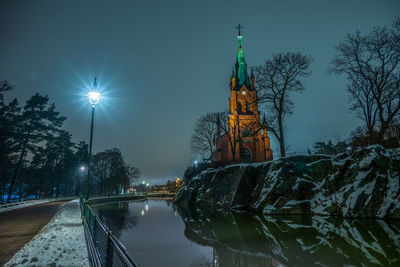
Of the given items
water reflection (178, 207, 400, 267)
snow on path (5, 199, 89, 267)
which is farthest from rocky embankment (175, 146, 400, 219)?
snow on path (5, 199, 89, 267)

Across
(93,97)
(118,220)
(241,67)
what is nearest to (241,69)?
(241,67)

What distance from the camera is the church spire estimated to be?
195 ft

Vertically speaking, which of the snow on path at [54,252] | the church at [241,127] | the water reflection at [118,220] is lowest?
the water reflection at [118,220]

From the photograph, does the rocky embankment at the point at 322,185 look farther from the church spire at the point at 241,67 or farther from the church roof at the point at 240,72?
the church spire at the point at 241,67

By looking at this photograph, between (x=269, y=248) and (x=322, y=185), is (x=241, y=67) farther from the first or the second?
(x=269, y=248)

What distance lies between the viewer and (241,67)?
61.7 m

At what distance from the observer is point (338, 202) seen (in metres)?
16.3

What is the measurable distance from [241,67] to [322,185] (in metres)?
49.3

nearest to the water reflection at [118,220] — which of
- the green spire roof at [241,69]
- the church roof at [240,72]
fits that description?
the church roof at [240,72]

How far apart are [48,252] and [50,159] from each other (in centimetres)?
4998

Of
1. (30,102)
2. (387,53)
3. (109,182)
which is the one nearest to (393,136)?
(387,53)

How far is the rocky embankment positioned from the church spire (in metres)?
38.0

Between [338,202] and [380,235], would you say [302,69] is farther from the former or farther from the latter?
[380,235]

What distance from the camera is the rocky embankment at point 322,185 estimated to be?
14.6m
